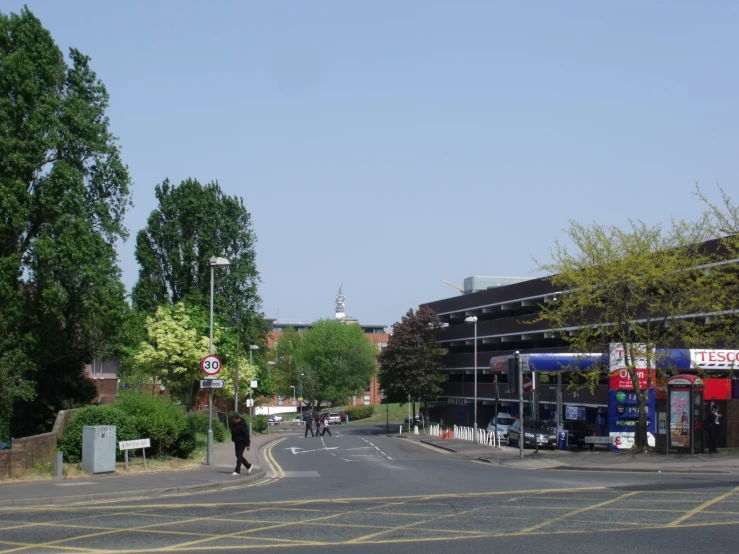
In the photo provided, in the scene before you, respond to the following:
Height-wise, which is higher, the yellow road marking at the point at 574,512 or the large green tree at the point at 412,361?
the large green tree at the point at 412,361

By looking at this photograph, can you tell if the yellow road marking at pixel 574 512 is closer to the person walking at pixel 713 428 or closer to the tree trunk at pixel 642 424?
the person walking at pixel 713 428

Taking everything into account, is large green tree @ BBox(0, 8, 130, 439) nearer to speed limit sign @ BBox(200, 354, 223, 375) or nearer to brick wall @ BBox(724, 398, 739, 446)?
speed limit sign @ BBox(200, 354, 223, 375)

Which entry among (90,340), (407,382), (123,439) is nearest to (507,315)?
(407,382)

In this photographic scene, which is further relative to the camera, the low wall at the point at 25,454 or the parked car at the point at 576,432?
the parked car at the point at 576,432

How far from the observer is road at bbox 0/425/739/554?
470 inches

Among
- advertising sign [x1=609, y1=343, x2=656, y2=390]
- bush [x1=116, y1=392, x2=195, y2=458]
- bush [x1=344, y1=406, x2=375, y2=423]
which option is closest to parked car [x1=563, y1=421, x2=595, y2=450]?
advertising sign [x1=609, y1=343, x2=656, y2=390]

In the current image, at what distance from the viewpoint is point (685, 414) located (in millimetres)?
29078

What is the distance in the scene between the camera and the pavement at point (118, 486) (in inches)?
695

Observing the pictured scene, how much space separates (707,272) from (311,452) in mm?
18505

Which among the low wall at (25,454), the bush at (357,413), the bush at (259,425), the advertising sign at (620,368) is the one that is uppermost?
the advertising sign at (620,368)

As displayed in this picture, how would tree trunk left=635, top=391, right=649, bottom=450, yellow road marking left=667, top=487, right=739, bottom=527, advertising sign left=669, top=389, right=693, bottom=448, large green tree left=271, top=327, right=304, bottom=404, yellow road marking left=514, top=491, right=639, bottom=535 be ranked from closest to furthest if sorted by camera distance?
yellow road marking left=514, top=491, right=639, bottom=535 → yellow road marking left=667, top=487, right=739, bottom=527 → advertising sign left=669, top=389, right=693, bottom=448 → tree trunk left=635, top=391, right=649, bottom=450 → large green tree left=271, top=327, right=304, bottom=404

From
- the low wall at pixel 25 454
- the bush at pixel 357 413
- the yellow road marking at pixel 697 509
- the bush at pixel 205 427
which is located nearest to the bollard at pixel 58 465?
the low wall at pixel 25 454

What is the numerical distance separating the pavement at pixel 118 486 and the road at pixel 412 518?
658 millimetres

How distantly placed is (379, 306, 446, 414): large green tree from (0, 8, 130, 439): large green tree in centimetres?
4764
